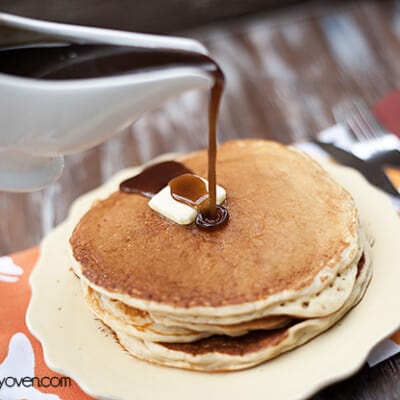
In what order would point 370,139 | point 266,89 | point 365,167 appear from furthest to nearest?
point 266,89 < point 370,139 < point 365,167

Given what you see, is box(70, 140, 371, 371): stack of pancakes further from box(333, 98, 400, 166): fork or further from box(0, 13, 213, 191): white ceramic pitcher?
box(333, 98, 400, 166): fork

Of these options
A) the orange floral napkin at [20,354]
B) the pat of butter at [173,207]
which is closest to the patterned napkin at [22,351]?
the orange floral napkin at [20,354]

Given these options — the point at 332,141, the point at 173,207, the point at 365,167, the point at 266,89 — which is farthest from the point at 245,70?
the point at 173,207

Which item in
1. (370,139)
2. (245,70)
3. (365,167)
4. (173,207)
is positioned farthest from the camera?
(245,70)

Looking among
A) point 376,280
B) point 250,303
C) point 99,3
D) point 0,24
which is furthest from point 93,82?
point 99,3

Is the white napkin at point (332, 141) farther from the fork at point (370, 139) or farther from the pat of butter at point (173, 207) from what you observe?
the pat of butter at point (173, 207)

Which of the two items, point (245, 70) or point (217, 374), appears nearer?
point (217, 374)

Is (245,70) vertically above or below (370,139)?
below

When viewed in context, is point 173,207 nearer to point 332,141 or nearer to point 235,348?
point 235,348
